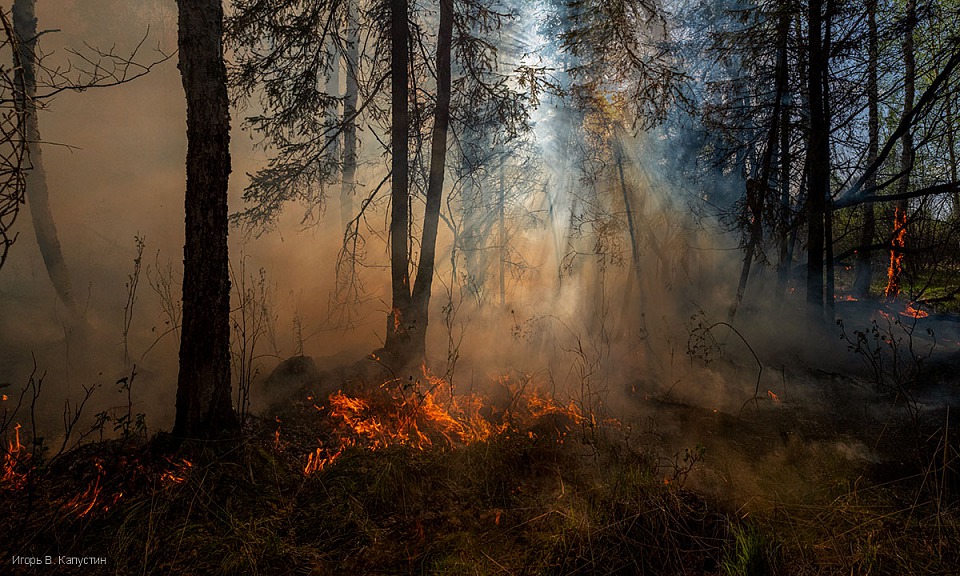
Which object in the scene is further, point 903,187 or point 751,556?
point 903,187

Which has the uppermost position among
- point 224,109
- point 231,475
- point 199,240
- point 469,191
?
point 469,191

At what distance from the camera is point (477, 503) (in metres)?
4.28

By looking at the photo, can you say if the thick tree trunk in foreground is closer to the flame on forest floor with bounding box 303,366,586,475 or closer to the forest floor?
the flame on forest floor with bounding box 303,366,586,475

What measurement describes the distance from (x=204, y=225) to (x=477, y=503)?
3780mm

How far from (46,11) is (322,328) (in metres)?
19.8

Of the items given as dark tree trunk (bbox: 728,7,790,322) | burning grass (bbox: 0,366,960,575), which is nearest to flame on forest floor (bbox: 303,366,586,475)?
burning grass (bbox: 0,366,960,575)

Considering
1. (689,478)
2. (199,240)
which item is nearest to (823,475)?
A: (689,478)

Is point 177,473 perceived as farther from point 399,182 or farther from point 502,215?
point 502,215

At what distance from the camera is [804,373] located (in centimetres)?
873

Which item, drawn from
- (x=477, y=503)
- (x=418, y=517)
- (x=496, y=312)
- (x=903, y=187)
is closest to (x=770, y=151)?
(x=496, y=312)

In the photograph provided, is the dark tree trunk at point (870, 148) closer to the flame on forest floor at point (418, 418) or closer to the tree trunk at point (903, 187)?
the tree trunk at point (903, 187)

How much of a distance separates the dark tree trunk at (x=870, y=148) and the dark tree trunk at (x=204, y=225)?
422 inches

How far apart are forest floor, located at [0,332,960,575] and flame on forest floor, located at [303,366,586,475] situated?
0.16ft

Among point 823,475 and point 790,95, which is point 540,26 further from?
point 823,475
